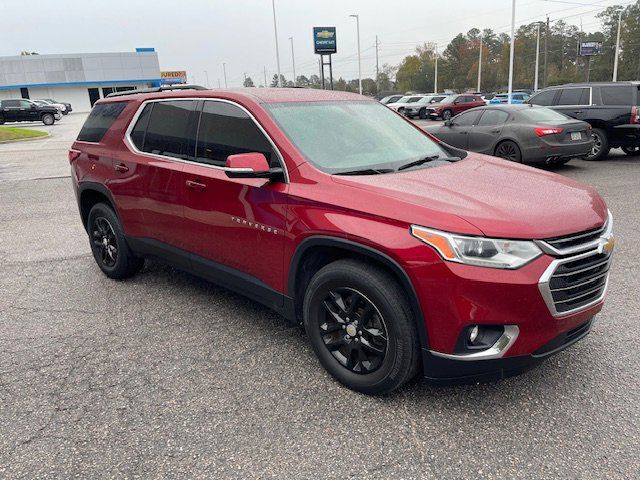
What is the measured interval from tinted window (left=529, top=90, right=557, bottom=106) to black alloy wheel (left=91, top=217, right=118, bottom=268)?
1195 cm

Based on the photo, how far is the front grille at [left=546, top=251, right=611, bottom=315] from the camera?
254cm

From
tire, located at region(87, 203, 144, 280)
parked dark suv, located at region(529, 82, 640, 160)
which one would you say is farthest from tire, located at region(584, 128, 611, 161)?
tire, located at region(87, 203, 144, 280)

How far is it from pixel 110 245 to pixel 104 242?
11cm

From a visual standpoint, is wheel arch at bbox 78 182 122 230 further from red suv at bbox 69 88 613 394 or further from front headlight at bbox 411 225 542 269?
front headlight at bbox 411 225 542 269

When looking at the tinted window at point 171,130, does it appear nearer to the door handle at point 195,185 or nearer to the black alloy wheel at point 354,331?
the door handle at point 195,185

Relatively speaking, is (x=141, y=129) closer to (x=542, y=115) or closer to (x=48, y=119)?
(x=542, y=115)

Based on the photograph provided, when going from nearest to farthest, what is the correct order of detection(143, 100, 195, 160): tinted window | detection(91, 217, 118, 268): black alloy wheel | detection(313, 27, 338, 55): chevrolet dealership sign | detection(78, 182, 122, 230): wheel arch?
detection(143, 100, 195, 160): tinted window, detection(78, 182, 122, 230): wheel arch, detection(91, 217, 118, 268): black alloy wheel, detection(313, 27, 338, 55): chevrolet dealership sign

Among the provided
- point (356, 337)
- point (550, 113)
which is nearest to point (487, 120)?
point (550, 113)

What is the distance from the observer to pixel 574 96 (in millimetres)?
12516

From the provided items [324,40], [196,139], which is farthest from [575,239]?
[324,40]

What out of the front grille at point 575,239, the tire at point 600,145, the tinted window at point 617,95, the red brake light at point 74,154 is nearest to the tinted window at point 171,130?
the red brake light at point 74,154

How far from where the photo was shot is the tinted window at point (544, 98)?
13.2 metres

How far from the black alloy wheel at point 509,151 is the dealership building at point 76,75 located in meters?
70.8

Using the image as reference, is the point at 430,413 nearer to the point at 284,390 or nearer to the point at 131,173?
the point at 284,390
